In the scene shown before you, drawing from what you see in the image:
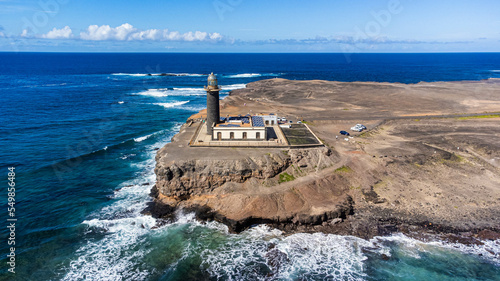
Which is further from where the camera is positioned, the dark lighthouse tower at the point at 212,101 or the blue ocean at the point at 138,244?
the dark lighthouse tower at the point at 212,101

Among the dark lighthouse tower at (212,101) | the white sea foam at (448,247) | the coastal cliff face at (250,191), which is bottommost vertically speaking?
the white sea foam at (448,247)

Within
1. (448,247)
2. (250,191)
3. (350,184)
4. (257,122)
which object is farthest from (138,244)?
(448,247)

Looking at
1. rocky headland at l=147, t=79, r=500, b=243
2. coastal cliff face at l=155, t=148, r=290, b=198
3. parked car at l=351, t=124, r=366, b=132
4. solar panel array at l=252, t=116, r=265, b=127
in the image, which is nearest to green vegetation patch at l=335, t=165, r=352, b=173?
rocky headland at l=147, t=79, r=500, b=243

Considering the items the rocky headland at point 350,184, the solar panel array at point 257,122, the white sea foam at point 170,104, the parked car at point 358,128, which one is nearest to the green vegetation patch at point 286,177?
the rocky headland at point 350,184

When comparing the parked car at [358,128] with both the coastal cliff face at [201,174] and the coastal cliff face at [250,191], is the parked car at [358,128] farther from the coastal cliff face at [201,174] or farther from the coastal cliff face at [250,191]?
the coastal cliff face at [201,174]

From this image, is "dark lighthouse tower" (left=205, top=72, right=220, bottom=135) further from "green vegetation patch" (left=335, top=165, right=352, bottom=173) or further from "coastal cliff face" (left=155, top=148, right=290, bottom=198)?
"green vegetation patch" (left=335, top=165, right=352, bottom=173)

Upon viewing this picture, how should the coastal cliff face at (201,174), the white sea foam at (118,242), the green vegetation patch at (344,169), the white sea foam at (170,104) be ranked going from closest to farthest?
the white sea foam at (118,242), the coastal cliff face at (201,174), the green vegetation patch at (344,169), the white sea foam at (170,104)

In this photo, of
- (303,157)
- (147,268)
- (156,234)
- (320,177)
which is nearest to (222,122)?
(303,157)

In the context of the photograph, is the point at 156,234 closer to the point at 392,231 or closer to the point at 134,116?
the point at 392,231
